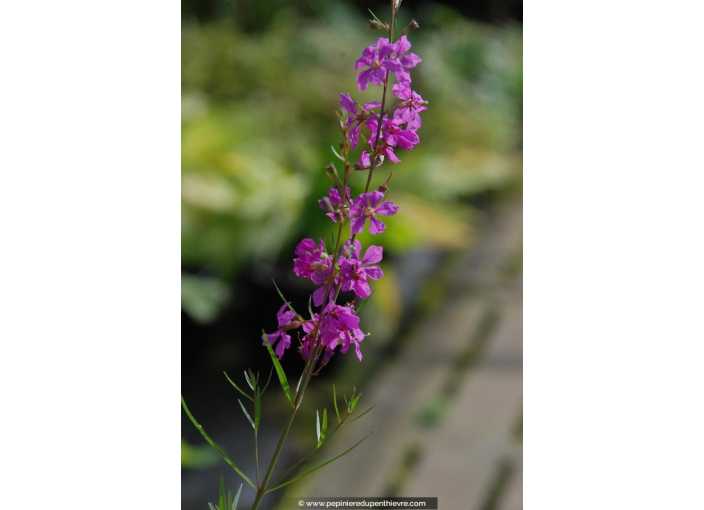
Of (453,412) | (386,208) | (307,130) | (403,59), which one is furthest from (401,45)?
(307,130)

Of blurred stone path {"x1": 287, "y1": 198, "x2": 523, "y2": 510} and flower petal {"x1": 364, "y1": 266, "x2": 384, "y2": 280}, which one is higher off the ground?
flower petal {"x1": 364, "y1": 266, "x2": 384, "y2": 280}

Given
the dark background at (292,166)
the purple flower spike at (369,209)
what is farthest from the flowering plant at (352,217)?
the dark background at (292,166)

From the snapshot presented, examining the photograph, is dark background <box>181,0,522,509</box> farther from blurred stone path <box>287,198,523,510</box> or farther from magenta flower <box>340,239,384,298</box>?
magenta flower <box>340,239,384,298</box>

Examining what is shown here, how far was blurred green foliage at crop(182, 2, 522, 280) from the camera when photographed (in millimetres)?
2064

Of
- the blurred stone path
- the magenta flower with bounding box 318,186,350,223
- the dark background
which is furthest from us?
the dark background

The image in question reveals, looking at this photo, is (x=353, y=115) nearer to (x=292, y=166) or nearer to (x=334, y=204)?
(x=334, y=204)

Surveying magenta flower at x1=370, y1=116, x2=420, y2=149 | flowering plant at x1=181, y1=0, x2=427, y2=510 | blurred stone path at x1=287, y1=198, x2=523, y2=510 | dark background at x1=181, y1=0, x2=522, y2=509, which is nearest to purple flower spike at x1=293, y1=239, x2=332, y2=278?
flowering plant at x1=181, y1=0, x2=427, y2=510

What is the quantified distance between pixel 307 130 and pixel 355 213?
177 cm

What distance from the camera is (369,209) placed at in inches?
22.8

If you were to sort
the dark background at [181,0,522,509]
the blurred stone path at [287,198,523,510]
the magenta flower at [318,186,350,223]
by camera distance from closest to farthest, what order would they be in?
the magenta flower at [318,186,350,223]
the blurred stone path at [287,198,523,510]
the dark background at [181,0,522,509]

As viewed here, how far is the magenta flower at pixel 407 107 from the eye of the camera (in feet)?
1.99

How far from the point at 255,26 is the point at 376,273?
1876 mm

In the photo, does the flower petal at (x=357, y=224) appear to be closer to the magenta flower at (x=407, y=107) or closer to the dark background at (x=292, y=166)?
the magenta flower at (x=407, y=107)
